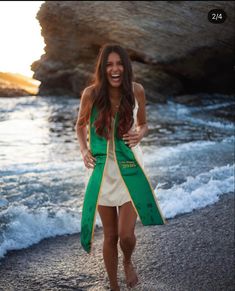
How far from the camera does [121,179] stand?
2.82 m

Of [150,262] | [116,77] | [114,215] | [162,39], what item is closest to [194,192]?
[150,262]

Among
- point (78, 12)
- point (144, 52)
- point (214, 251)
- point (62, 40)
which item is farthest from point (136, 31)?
point (214, 251)

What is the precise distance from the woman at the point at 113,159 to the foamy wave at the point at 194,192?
2.30m

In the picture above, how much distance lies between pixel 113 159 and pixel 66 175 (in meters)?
4.33

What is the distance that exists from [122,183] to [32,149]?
6605mm

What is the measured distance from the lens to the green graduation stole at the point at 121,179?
2795 millimetres

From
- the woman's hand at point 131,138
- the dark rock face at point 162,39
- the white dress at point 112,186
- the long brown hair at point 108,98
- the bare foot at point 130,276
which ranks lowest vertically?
the bare foot at point 130,276

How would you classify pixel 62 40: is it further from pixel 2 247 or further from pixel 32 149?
pixel 2 247

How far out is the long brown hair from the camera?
277cm

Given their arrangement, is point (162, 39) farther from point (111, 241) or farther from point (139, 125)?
point (111, 241)

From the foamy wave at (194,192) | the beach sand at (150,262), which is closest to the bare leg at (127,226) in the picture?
the beach sand at (150,262)

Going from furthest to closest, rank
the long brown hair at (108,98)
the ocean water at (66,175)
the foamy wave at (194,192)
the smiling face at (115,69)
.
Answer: the foamy wave at (194,192)
the ocean water at (66,175)
the smiling face at (115,69)
the long brown hair at (108,98)

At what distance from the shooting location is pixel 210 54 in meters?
28.2

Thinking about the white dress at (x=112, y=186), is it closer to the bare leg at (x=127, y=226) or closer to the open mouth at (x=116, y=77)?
the bare leg at (x=127, y=226)
